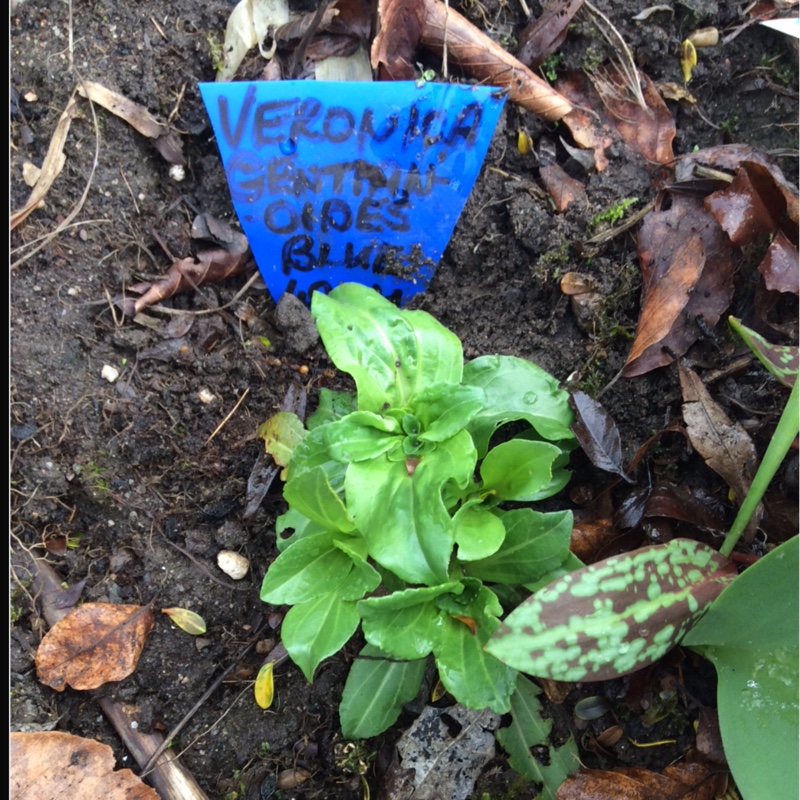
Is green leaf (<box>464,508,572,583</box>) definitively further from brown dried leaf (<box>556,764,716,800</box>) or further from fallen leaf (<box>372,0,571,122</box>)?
fallen leaf (<box>372,0,571,122</box>)

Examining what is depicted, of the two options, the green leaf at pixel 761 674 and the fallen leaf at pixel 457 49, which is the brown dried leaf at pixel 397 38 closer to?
the fallen leaf at pixel 457 49

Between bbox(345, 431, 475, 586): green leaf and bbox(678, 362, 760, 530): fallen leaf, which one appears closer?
bbox(345, 431, 475, 586): green leaf

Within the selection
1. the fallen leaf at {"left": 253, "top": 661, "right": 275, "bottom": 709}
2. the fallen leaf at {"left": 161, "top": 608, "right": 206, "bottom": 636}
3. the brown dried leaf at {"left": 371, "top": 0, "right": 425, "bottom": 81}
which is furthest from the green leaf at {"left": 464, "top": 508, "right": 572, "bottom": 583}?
the brown dried leaf at {"left": 371, "top": 0, "right": 425, "bottom": 81}

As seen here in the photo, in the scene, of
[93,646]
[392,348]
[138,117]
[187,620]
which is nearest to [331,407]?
[392,348]

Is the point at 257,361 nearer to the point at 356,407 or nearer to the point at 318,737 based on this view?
the point at 356,407

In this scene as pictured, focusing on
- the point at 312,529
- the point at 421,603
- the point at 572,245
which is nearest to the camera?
the point at 421,603

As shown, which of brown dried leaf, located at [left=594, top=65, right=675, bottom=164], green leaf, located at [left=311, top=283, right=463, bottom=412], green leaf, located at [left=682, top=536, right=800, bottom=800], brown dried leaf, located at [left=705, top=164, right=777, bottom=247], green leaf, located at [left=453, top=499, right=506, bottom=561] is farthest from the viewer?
→ brown dried leaf, located at [left=594, top=65, right=675, bottom=164]

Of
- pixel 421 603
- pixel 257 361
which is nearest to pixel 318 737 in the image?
pixel 421 603
